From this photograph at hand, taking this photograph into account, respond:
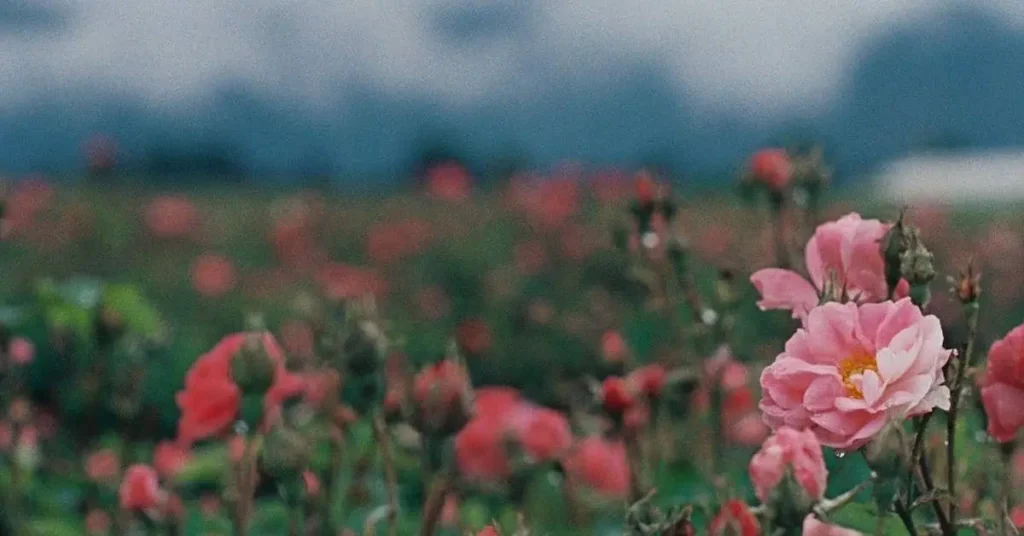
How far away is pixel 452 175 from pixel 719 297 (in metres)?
4.14

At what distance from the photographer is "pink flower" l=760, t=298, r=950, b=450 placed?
665 mm

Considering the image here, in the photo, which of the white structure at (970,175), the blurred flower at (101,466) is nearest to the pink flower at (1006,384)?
the blurred flower at (101,466)

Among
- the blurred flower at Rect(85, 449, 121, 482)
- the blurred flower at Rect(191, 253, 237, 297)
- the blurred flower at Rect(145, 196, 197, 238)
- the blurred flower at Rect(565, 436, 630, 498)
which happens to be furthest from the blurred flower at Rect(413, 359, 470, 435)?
the blurred flower at Rect(145, 196, 197, 238)

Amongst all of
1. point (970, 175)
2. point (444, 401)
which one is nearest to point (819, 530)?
point (444, 401)

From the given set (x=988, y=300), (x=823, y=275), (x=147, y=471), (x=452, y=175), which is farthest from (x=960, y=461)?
(x=452, y=175)

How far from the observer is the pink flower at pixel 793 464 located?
2.27ft

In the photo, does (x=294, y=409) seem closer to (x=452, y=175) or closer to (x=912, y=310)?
(x=912, y=310)

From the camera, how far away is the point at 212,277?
4516mm

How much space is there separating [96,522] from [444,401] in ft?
3.54

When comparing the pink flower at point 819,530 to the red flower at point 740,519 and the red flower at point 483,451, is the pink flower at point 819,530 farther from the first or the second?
the red flower at point 483,451

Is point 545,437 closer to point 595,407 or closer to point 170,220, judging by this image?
point 595,407

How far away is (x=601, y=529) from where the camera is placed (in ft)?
5.37

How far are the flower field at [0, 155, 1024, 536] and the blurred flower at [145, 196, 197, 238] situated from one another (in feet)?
2.95

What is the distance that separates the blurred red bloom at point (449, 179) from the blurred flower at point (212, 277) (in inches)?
40.4
